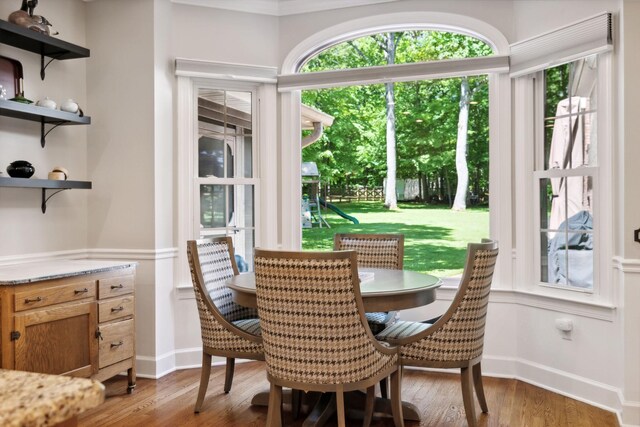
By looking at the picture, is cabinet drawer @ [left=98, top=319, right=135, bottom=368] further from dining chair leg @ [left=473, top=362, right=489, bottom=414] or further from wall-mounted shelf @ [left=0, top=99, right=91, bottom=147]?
dining chair leg @ [left=473, top=362, right=489, bottom=414]

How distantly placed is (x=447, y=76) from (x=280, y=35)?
1409 millimetres

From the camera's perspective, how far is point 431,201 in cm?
471

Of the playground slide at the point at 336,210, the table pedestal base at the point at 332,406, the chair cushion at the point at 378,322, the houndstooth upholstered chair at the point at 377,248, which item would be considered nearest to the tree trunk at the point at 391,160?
the playground slide at the point at 336,210

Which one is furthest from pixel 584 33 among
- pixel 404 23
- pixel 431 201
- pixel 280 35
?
pixel 280 35

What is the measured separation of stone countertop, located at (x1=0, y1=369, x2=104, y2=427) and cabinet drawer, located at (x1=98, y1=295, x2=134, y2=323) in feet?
8.64

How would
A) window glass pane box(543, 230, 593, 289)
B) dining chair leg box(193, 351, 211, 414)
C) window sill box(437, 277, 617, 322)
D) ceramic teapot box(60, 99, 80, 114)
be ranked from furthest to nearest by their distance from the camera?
ceramic teapot box(60, 99, 80, 114), window glass pane box(543, 230, 593, 289), window sill box(437, 277, 617, 322), dining chair leg box(193, 351, 211, 414)

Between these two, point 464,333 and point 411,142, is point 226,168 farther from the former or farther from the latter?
point 464,333

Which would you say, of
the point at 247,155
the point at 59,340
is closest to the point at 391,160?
the point at 247,155

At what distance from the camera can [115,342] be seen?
3.55 meters

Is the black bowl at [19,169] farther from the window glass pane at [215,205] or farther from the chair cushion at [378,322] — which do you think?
the chair cushion at [378,322]

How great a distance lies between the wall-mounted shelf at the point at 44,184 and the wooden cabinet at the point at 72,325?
67 cm

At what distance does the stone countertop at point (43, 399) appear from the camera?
785mm

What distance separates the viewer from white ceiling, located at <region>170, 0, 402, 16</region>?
4312mm

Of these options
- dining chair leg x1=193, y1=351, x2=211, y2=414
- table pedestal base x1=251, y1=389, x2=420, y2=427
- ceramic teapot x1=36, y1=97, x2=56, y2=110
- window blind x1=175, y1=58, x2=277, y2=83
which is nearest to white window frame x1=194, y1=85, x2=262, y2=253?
window blind x1=175, y1=58, x2=277, y2=83
